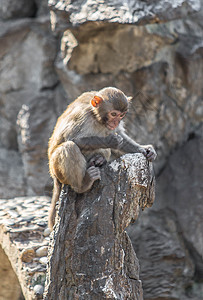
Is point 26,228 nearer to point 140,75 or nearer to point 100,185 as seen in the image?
point 100,185

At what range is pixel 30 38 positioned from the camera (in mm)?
7238

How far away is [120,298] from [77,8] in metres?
3.83

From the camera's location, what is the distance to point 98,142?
3.39 meters

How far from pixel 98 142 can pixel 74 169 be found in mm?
304

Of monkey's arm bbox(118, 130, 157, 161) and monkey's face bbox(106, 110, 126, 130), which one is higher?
monkey's face bbox(106, 110, 126, 130)

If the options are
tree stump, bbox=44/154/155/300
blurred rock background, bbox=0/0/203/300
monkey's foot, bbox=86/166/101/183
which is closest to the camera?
tree stump, bbox=44/154/155/300

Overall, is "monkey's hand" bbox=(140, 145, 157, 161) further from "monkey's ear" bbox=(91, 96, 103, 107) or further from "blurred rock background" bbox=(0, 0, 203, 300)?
"blurred rock background" bbox=(0, 0, 203, 300)

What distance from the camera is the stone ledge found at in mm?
3939

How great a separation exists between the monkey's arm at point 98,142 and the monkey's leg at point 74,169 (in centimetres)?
12

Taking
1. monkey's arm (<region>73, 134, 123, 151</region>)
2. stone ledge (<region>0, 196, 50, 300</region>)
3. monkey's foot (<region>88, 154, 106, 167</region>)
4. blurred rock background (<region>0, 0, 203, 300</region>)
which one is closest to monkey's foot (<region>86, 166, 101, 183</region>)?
monkey's foot (<region>88, 154, 106, 167</region>)

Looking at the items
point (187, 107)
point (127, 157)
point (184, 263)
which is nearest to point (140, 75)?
point (187, 107)

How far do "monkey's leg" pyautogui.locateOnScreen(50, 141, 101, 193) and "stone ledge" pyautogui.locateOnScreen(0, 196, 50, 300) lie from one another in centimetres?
111

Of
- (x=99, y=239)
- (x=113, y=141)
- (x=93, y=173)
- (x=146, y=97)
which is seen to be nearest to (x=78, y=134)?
(x=113, y=141)

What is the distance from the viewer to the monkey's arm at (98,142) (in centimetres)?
338
